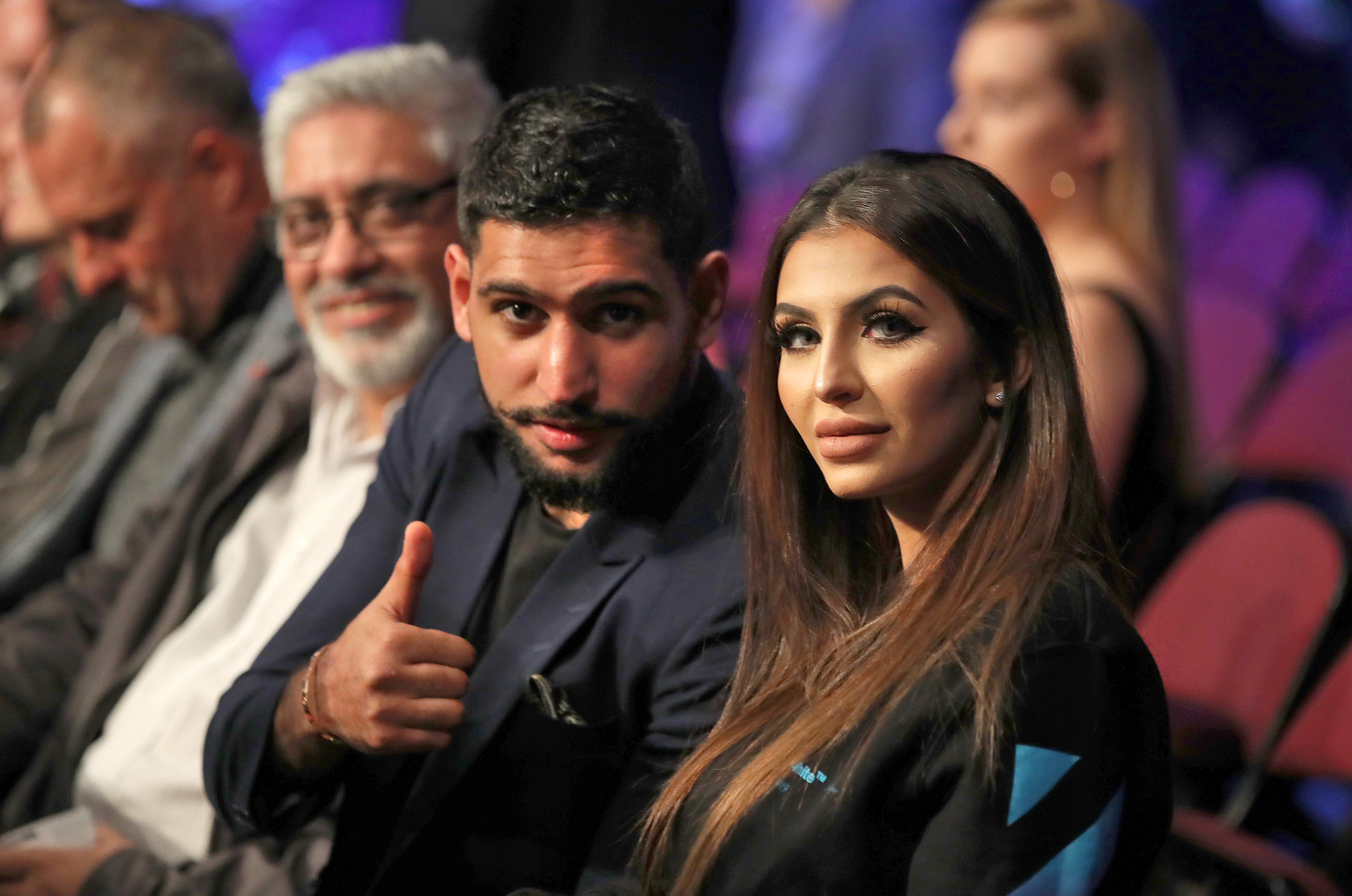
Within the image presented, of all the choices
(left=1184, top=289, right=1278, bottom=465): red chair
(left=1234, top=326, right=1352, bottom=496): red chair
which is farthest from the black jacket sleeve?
(left=1184, top=289, right=1278, bottom=465): red chair

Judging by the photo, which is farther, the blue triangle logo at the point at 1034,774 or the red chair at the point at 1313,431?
the red chair at the point at 1313,431

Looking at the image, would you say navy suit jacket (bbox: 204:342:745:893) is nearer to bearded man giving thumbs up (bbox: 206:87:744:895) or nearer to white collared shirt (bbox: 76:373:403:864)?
bearded man giving thumbs up (bbox: 206:87:744:895)

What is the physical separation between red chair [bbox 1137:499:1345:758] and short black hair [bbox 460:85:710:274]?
1.26m

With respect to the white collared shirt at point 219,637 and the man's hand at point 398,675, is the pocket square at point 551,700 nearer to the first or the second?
the man's hand at point 398,675

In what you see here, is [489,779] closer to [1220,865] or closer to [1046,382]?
[1046,382]

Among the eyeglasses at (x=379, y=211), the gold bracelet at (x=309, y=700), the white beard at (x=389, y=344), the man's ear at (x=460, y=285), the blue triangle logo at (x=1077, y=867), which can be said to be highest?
the man's ear at (x=460, y=285)

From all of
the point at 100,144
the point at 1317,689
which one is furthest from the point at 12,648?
the point at 1317,689

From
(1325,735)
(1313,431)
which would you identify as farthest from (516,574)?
(1313,431)

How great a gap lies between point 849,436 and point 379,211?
3.95ft

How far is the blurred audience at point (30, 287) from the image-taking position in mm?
3400

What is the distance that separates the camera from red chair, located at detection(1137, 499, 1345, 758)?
93.1 inches

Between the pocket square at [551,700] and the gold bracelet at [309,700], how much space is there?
237 mm

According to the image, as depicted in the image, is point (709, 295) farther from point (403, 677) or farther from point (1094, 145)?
point (1094, 145)

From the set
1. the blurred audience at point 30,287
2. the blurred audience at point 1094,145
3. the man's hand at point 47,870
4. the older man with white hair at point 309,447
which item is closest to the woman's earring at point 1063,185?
the blurred audience at point 1094,145
